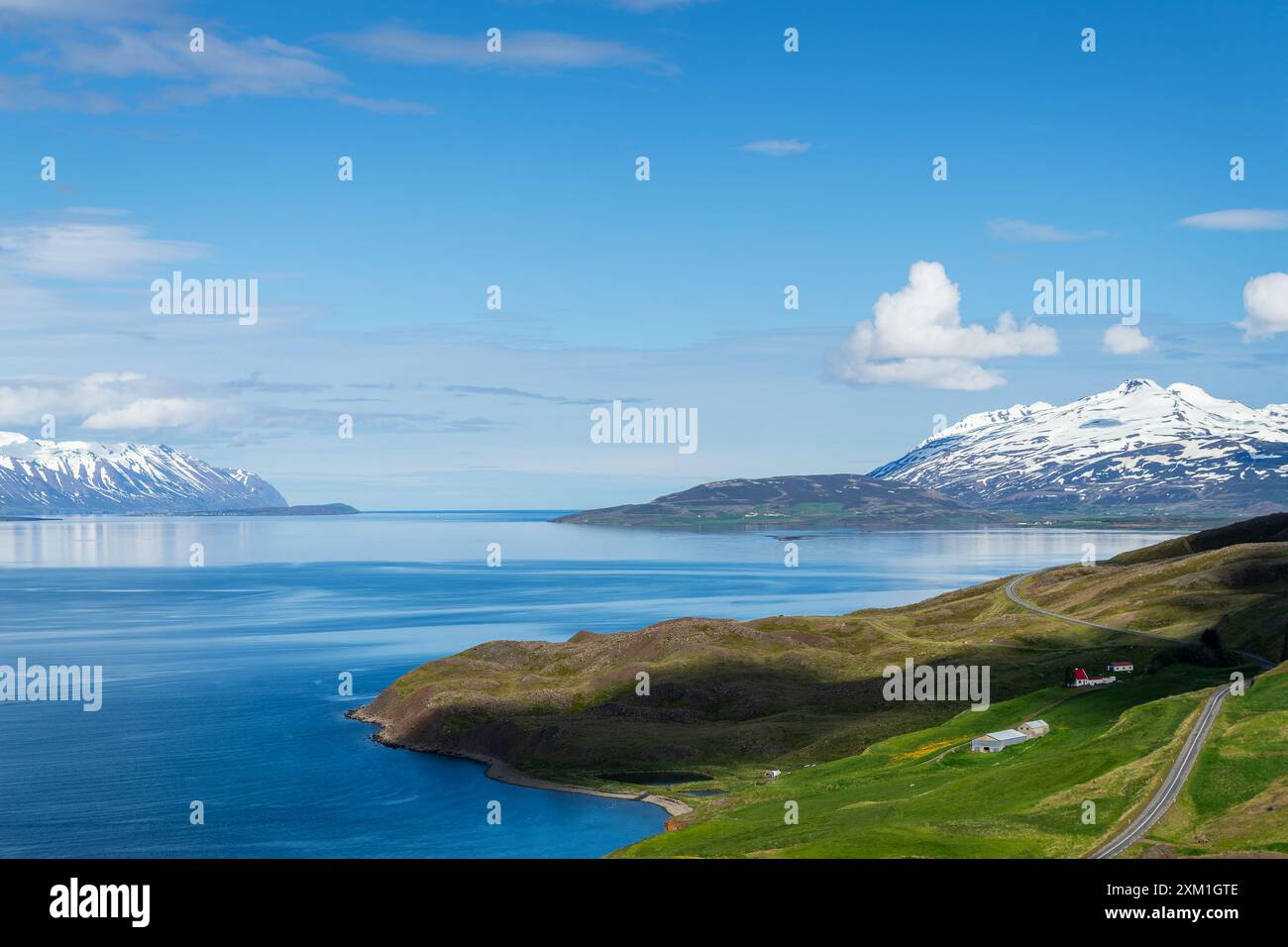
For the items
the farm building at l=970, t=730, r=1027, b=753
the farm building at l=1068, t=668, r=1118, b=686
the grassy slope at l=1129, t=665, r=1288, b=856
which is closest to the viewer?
the grassy slope at l=1129, t=665, r=1288, b=856

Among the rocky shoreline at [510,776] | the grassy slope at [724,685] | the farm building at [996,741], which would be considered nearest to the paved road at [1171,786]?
the farm building at [996,741]

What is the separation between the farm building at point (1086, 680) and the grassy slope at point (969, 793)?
40.6ft

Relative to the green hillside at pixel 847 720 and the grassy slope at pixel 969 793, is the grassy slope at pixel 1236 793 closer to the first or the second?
the green hillside at pixel 847 720

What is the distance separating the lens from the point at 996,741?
11025 cm

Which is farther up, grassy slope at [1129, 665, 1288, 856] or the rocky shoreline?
grassy slope at [1129, 665, 1288, 856]

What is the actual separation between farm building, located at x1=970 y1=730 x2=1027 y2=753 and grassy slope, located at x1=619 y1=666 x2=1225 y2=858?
52.4 inches

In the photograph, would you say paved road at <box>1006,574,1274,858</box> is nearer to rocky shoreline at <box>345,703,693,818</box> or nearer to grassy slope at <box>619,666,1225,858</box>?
grassy slope at <box>619,666,1225,858</box>

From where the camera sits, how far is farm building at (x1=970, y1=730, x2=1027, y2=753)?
109312 millimetres

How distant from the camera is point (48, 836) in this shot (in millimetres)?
108625

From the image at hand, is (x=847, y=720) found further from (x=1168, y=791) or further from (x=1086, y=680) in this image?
(x=1168, y=791)

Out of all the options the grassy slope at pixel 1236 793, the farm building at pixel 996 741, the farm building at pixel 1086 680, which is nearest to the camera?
the grassy slope at pixel 1236 793

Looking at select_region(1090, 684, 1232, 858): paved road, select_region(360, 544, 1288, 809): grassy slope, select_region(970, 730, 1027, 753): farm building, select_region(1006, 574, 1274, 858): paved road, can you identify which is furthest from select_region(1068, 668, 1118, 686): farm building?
select_region(1090, 684, 1232, 858): paved road

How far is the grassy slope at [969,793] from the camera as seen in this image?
73000 mm
